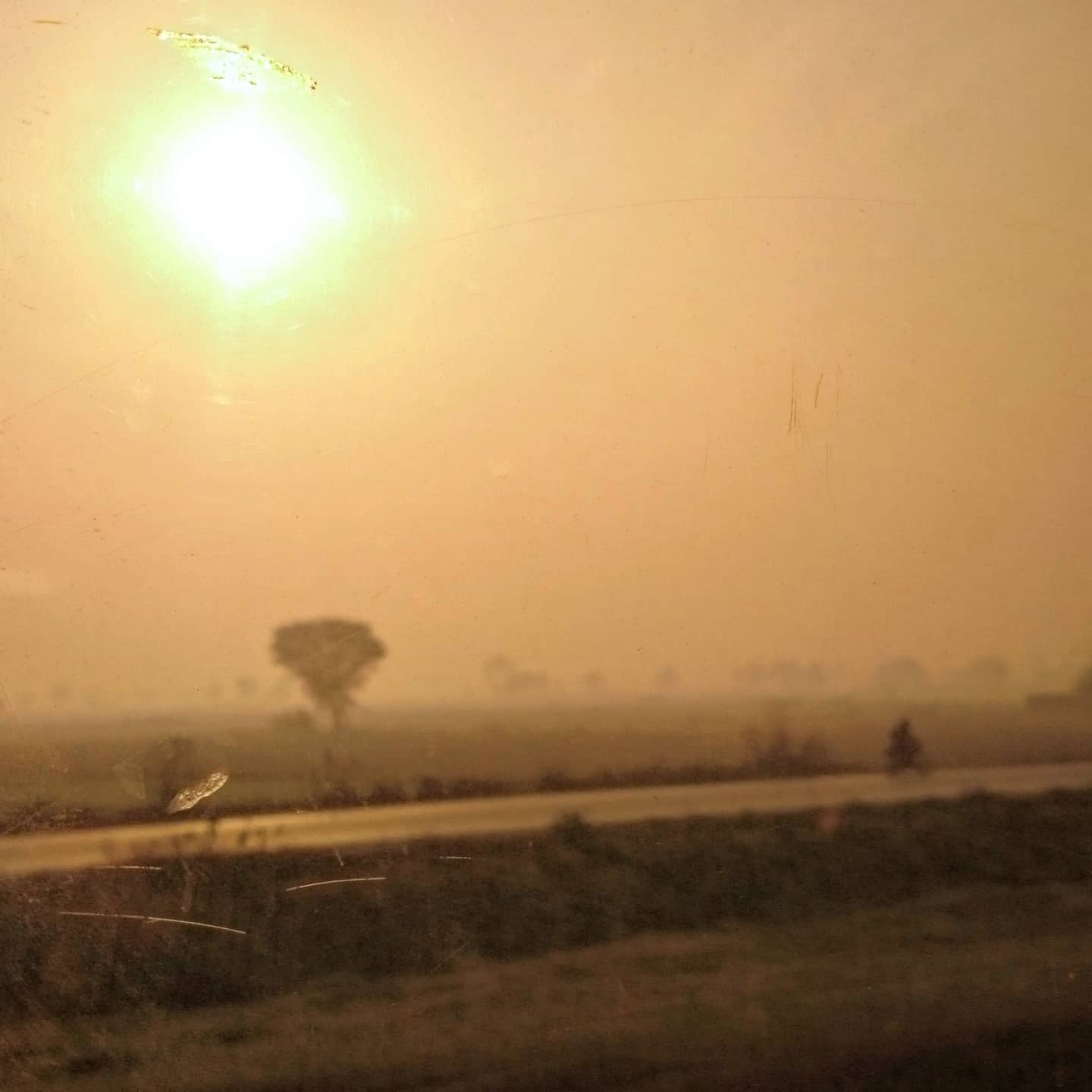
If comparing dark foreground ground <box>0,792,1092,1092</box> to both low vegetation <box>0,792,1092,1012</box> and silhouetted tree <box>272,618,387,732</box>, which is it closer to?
low vegetation <box>0,792,1092,1012</box>

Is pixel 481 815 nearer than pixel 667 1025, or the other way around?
pixel 667 1025

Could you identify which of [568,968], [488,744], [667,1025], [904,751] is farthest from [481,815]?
[904,751]

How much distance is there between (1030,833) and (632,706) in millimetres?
1411

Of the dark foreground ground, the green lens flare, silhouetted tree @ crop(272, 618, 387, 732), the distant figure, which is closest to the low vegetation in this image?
the dark foreground ground

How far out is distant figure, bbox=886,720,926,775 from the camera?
373cm

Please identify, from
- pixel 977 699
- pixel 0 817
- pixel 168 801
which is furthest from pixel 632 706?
pixel 0 817

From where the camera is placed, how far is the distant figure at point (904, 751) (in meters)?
3.73

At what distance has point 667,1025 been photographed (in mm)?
3287

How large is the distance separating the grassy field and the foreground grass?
1.85 ft

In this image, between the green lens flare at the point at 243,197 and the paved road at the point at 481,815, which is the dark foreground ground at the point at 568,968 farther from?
the green lens flare at the point at 243,197

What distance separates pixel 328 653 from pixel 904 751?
6.49ft

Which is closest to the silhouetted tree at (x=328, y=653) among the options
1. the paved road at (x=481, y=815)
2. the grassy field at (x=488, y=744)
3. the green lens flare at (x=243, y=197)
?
the grassy field at (x=488, y=744)

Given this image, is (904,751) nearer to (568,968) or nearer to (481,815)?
(568,968)

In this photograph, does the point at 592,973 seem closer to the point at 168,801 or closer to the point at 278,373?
the point at 168,801
